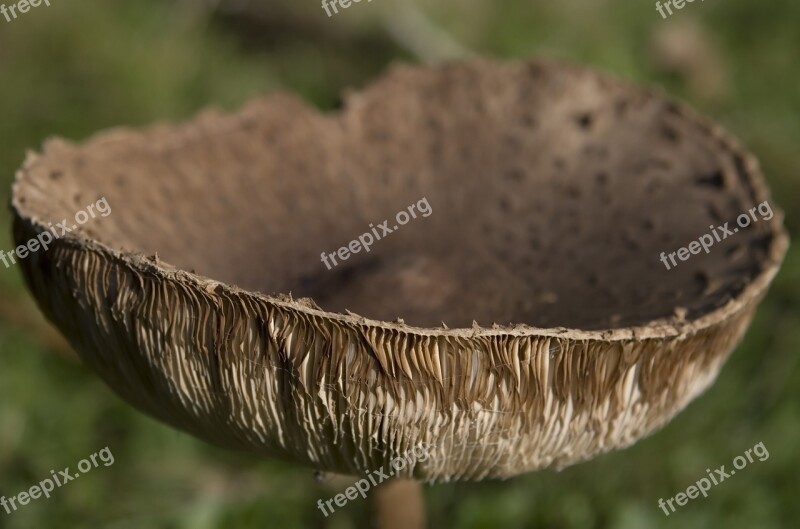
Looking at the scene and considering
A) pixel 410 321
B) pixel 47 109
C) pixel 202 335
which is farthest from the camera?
pixel 47 109

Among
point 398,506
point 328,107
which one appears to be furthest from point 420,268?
point 328,107

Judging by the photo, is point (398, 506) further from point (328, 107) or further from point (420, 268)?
point (328, 107)

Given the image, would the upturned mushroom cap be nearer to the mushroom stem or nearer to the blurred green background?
the mushroom stem

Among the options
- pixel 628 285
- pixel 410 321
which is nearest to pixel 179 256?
pixel 410 321

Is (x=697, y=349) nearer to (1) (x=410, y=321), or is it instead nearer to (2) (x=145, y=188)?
(1) (x=410, y=321)

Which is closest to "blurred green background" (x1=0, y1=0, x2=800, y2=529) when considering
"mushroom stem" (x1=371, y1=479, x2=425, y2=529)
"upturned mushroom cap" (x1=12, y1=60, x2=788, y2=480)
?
"mushroom stem" (x1=371, y1=479, x2=425, y2=529)

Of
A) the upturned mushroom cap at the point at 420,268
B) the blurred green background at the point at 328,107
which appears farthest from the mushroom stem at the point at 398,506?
the upturned mushroom cap at the point at 420,268

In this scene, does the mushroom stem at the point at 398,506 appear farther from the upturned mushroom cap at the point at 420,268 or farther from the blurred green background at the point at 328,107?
the upturned mushroom cap at the point at 420,268
